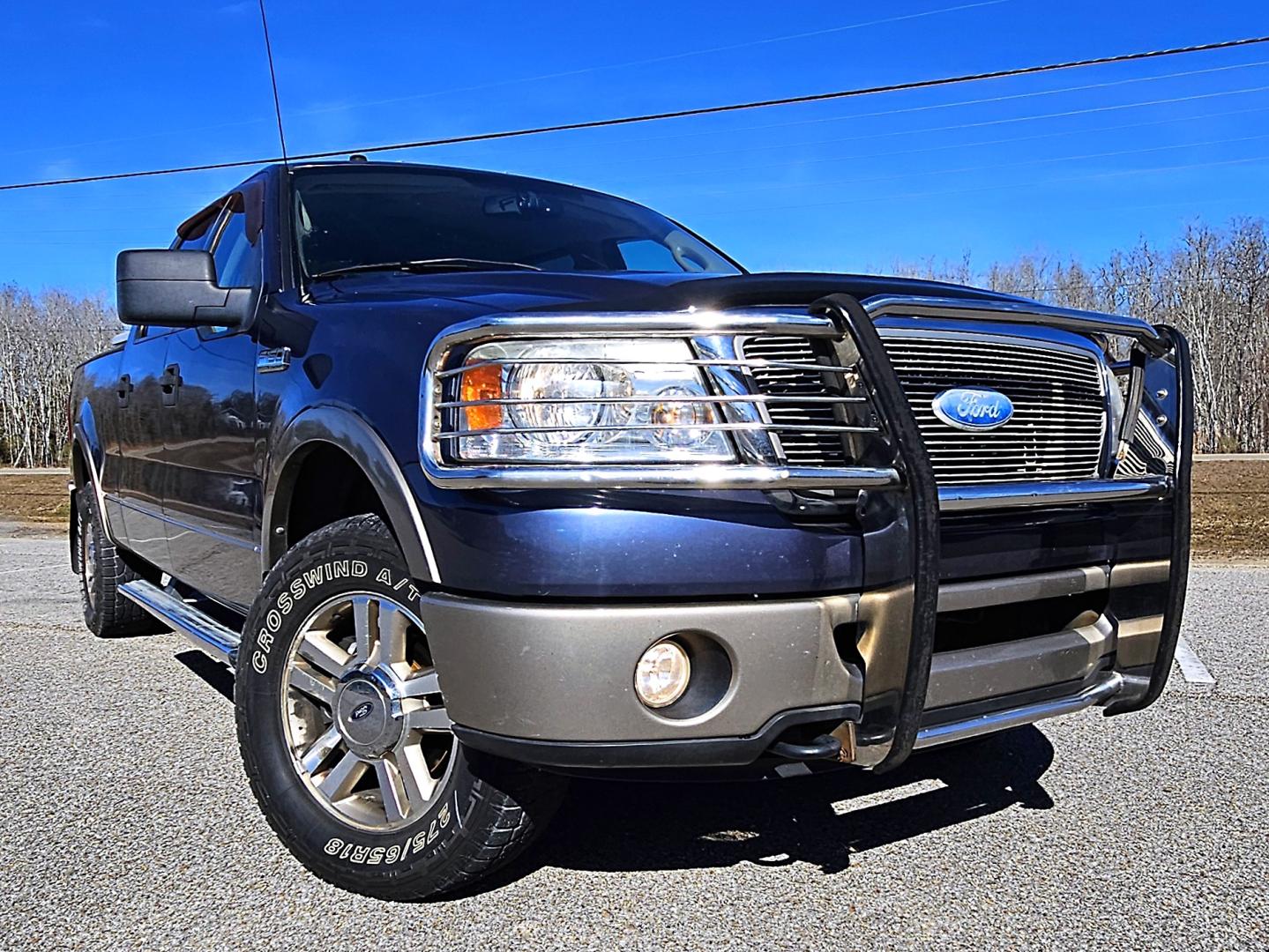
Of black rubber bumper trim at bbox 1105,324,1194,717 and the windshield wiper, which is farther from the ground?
the windshield wiper

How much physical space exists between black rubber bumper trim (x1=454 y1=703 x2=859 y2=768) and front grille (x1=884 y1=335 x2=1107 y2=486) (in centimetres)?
68

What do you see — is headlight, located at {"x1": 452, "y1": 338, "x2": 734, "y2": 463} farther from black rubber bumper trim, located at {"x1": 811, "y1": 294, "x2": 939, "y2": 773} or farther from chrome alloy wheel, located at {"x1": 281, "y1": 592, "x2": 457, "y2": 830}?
chrome alloy wheel, located at {"x1": 281, "y1": 592, "x2": 457, "y2": 830}

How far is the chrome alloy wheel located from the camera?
255 cm

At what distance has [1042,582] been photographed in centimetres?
258

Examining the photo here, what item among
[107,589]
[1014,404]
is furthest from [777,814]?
[107,589]

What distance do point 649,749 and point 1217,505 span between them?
14.5 metres

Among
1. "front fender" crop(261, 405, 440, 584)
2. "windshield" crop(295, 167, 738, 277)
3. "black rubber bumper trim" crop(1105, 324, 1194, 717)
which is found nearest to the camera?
"front fender" crop(261, 405, 440, 584)

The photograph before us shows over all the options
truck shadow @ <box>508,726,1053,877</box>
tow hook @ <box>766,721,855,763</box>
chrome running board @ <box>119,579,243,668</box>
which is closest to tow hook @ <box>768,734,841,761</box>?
tow hook @ <box>766,721,855,763</box>

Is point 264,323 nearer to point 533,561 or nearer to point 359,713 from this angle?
point 359,713

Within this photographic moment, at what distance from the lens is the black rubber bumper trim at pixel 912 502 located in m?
2.19

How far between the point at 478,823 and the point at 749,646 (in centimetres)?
74

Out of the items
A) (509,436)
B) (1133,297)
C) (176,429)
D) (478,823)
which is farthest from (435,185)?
(1133,297)

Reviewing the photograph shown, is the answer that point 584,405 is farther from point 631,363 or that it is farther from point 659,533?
point 659,533

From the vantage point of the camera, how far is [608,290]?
2.74m
